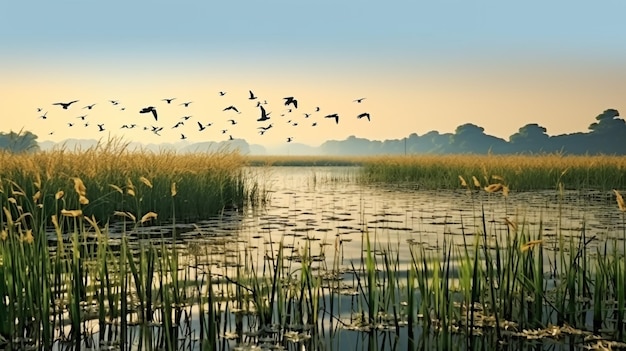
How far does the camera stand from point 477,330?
199 inches

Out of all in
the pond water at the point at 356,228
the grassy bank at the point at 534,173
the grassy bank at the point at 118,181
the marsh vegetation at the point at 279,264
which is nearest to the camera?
the marsh vegetation at the point at 279,264

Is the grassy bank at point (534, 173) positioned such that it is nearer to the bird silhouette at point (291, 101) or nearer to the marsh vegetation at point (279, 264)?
the marsh vegetation at point (279, 264)

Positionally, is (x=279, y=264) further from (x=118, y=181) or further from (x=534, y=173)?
(x=534, y=173)

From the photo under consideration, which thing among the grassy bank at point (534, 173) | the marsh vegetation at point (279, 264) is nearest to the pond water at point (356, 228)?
the marsh vegetation at point (279, 264)

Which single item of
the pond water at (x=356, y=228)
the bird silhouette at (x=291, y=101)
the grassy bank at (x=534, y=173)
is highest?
the bird silhouette at (x=291, y=101)

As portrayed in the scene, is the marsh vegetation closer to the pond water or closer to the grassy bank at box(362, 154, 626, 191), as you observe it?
the pond water

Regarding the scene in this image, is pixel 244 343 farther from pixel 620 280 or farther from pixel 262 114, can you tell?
pixel 262 114

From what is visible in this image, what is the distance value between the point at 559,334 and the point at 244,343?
2.52m

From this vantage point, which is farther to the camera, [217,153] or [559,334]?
[217,153]

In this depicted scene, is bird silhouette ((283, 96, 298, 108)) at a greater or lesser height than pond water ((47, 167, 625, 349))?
greater

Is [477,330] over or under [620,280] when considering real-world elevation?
under

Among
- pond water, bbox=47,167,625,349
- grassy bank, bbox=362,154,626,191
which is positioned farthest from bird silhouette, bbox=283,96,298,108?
grassy bank, bbox=362,154,626,191

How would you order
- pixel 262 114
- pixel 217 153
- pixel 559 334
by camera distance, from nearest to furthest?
pixel 559 334, pixel 262 114, pixel 217 153

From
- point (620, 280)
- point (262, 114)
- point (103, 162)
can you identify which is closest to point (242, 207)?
point (262, 114)
